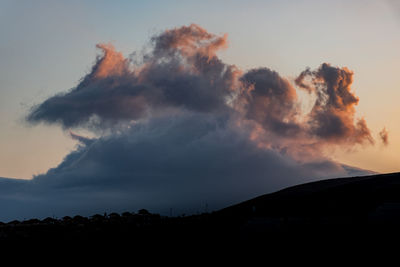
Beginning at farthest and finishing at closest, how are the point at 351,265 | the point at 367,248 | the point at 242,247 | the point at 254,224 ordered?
the point at 254,224, the point at 242,247, the point at 367,248, the point at 351,265

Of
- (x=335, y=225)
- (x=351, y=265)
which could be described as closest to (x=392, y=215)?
(x=335, y=225)

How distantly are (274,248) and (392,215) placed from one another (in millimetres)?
11686

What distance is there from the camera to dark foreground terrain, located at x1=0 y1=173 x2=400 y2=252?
40875mm

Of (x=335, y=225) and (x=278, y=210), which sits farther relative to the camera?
(x=278, y=210)

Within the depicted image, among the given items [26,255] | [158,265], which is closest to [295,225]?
[158,265]

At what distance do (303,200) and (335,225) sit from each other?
18.9 m

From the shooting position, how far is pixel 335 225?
4306 cm

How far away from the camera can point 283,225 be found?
44062 mm

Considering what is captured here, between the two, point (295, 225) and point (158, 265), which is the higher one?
point (295, 225)

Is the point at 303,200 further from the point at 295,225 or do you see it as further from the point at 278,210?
the point at 295,225

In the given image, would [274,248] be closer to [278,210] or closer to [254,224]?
[254,224]

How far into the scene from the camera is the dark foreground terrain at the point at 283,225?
40.9 m

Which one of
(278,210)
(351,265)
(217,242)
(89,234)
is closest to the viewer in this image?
(351,265)

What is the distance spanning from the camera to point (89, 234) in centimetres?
6750
